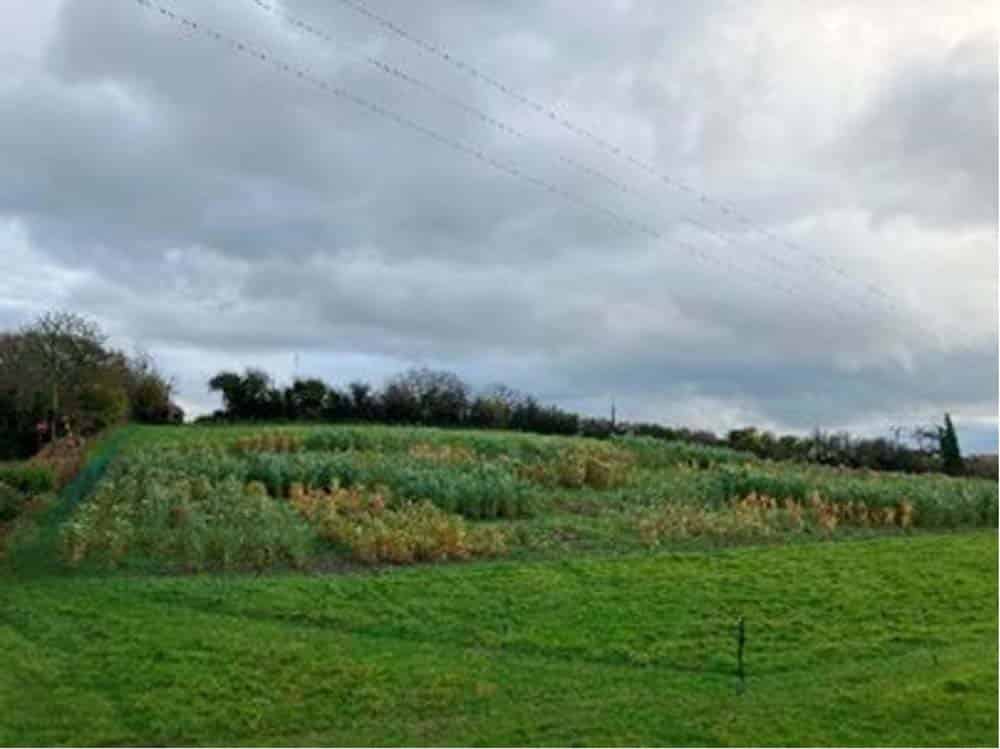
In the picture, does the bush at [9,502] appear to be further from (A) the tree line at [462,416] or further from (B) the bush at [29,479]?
(A) the tree line at [462,416]

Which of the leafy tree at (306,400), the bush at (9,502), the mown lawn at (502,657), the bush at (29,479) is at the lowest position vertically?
the mown lawn at (502,657)

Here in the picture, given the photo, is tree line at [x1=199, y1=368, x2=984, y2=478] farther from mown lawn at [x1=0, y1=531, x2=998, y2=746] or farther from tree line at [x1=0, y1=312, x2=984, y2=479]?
mown lawn at [x1=0, y1=531, x2=998, y2=746]

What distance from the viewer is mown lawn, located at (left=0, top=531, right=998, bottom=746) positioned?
11.6 m

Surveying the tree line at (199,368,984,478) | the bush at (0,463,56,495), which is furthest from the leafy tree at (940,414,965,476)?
the bush at (0,463,56,495)

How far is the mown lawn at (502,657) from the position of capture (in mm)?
11594

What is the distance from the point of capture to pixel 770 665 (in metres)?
13.7

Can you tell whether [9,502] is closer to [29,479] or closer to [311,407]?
[29,479]

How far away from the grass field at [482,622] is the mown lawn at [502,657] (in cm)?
4

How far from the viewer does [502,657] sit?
44.3 feet

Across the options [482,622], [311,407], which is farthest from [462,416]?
[482,622]

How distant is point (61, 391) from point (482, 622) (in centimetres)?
2697

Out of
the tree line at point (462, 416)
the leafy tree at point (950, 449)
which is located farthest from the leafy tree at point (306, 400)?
the leafy tree at point (950, 449)

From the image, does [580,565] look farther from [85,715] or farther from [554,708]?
[85,715]

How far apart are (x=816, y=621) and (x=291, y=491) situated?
Result: 941 cm
